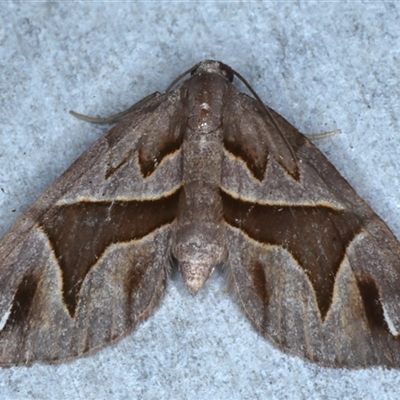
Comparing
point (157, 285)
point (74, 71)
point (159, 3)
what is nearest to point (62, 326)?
point (157, 285)

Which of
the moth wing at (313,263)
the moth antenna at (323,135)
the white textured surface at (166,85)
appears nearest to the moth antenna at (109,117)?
the white textured surface at (166,85)

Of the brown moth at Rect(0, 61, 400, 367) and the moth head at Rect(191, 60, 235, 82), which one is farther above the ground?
the moth head at Rect(191, 60, 235, 82)

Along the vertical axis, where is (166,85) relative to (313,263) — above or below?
above

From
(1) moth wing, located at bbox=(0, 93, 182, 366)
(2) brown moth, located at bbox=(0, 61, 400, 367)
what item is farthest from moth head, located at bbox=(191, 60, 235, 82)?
(1) moth wing, located at bbox=(0, 93, 182, 366)

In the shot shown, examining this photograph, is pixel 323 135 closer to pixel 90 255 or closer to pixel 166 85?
pixel 166 85

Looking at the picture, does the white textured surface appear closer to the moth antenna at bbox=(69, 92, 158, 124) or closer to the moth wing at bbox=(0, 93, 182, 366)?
the moth antenna at bbox=(69, 92, 158, 124)

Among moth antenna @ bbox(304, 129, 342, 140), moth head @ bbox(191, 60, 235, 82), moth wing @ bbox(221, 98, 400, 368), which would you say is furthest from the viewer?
moth antenna @ bbox(304, 129, 342, 140)

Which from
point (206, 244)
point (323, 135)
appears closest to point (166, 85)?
point (323, 135)

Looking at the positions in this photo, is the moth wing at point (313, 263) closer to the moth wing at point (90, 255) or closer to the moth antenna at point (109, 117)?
the moth wing at point (90, 255)
